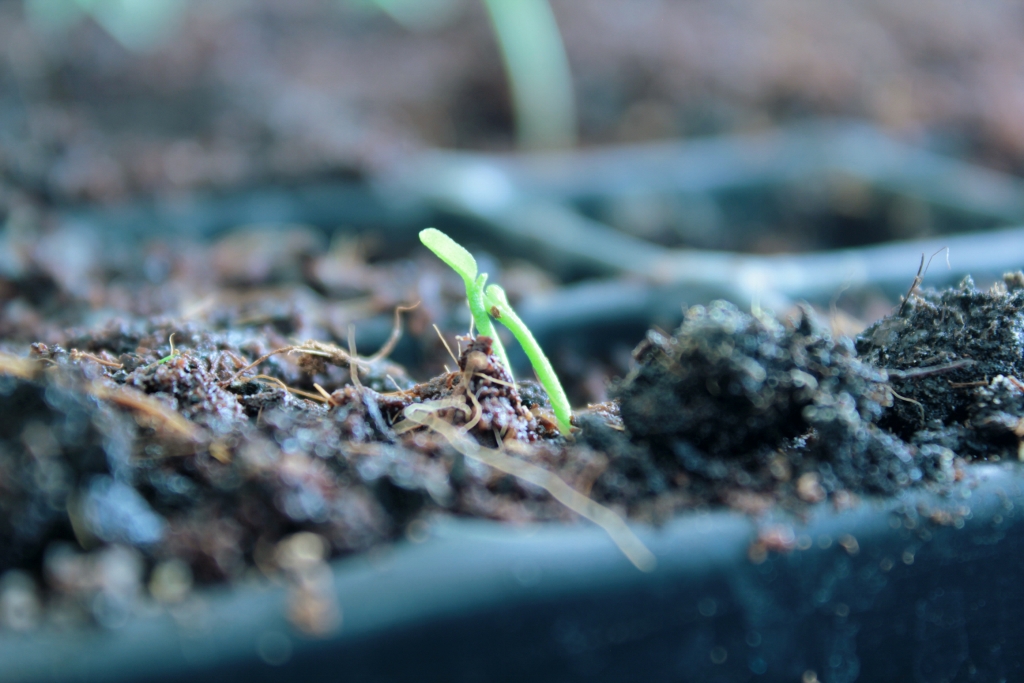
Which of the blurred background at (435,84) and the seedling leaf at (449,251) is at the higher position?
the blurred background at (435,84)

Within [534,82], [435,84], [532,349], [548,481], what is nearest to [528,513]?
[548,481]

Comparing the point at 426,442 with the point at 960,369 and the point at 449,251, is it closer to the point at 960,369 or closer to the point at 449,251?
the point at 449,251

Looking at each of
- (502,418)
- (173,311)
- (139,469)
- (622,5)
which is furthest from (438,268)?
(622,5)

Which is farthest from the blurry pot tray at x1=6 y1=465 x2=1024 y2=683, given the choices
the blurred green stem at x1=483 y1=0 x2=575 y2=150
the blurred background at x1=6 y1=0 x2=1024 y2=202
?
the blurred green stem at x1=483 y1=0 x2=575 y2=150

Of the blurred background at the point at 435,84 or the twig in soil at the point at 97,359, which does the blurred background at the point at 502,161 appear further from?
the twig in soil at the point at 97,359

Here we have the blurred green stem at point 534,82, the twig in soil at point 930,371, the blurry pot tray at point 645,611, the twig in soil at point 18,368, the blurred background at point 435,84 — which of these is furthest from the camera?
the blurred green stem at point 534,82

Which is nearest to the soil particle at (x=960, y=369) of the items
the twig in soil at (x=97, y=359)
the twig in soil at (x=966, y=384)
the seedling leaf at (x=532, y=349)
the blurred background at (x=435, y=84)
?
the twig in soil at (x=966, y=384)

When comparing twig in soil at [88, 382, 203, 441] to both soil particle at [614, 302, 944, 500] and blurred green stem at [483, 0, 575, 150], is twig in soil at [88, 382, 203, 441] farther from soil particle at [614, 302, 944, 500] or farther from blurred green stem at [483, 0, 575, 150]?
blurred green stem at [483, 0, 575, 150]

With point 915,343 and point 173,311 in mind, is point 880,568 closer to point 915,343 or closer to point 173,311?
point 915,343
